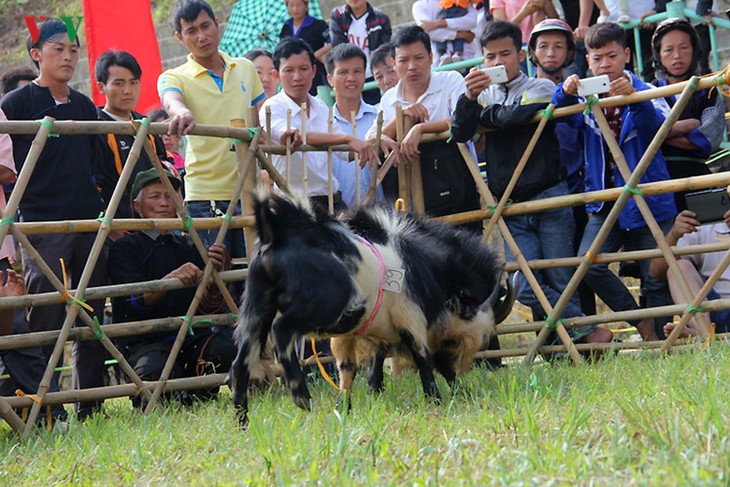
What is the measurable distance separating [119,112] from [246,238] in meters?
1.51

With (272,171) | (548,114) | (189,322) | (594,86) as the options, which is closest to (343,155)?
(272,171)

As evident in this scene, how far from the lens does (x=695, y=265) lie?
6383mm

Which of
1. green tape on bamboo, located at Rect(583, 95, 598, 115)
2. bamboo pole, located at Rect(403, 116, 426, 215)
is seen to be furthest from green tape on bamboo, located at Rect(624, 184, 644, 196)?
bamboo pole, located at Rect(403, 116, 426, 215)

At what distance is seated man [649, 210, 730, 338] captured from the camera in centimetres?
596

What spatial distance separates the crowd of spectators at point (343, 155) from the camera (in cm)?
602

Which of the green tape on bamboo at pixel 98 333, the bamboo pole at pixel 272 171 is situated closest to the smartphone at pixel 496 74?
the bamboo pole at pixel 272 171

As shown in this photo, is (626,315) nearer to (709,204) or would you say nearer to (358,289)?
(709,204)

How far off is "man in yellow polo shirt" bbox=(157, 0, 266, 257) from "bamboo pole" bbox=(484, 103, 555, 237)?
167 cm

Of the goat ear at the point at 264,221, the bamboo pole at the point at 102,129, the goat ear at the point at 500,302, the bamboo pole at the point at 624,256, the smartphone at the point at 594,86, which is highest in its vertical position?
the bamboo pole at the point at 102,129

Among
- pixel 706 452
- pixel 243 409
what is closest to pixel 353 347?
pixel 243 409

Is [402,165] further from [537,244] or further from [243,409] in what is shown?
[243,409]

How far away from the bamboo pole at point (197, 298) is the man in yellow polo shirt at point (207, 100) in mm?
377

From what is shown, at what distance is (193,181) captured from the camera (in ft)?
21.7

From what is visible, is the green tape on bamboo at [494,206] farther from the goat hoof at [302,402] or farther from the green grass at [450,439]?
the goat hoof at [302,402]
